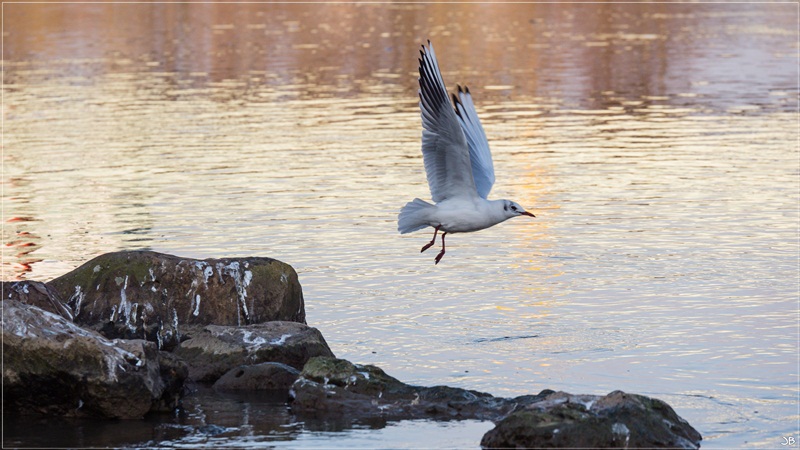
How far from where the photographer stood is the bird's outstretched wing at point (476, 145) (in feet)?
43.3

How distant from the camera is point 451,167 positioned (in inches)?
492

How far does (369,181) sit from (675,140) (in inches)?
293

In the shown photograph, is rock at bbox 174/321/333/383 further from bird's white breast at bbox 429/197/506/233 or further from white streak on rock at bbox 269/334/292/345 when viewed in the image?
bird's white breast at bbox 429/197/506/233

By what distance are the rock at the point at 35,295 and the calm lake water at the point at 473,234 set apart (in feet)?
5.73

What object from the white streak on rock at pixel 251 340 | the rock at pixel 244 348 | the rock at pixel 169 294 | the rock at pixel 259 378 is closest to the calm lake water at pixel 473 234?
the rock at pixel 259 378

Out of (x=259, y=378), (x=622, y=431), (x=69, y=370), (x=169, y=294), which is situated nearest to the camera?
(x=622, y=431)

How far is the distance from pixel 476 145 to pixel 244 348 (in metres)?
3.31

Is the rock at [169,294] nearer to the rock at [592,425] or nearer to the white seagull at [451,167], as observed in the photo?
the white seagull at [451,167]

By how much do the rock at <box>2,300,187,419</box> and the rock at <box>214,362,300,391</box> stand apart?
90 centimetres

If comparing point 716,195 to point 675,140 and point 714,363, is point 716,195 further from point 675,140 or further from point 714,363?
point 714,363

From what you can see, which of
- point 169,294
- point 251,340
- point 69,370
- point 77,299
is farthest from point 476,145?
point 69,370

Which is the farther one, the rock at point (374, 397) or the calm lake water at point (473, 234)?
the calm lake water at point (473, 234)

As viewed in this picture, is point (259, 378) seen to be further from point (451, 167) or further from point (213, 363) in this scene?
point (451, 167)

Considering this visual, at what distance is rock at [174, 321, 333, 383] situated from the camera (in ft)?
38.1
